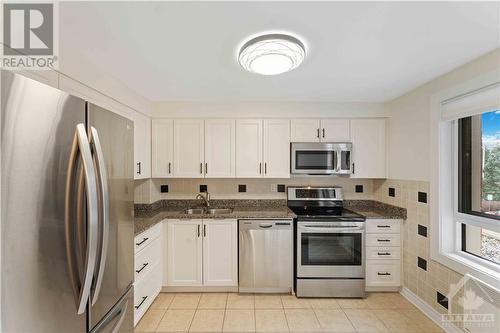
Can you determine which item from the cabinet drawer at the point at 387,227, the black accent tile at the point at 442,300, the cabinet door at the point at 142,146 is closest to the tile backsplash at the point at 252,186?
the cabinet door at the point at 142,146

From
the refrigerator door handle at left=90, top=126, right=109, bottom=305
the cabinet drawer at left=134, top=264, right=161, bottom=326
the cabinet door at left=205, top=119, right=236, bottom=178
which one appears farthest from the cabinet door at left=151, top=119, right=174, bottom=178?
the refrigerator door handle at left=90, top=126, right=109, bottom=305

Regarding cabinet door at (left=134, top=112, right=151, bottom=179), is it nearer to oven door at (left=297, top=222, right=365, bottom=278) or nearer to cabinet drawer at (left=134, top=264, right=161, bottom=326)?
cabinet drawer at (left=134, top=264, right=161, bottom=326)

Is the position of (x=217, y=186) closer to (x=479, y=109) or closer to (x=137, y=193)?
(x=137, y=193)

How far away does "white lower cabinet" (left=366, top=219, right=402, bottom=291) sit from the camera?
2594 mm

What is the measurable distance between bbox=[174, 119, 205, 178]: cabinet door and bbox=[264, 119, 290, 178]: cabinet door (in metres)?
0.84

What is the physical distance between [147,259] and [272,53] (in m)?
2.19

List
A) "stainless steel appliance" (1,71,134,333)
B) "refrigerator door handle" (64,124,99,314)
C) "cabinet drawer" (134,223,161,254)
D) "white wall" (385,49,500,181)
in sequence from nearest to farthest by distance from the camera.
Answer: "stainless steel appliance" (1,71,134,333) → "refrigerator door handle" (64,124,99,314) → "white wall" (385,49,500,181) → "cabinet drawer" (134,223,161,254)

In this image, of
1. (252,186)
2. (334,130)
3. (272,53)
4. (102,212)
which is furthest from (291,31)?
(252,186)

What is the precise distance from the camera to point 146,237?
2.19m

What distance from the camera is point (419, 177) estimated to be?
2.35 metres

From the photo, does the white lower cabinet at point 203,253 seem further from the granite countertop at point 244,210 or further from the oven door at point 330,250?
the oven door at point 330,250

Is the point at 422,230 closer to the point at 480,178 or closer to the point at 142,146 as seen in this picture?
the point at 480,178

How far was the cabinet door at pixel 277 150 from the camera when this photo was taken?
290cm

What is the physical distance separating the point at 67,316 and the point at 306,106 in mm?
2829
